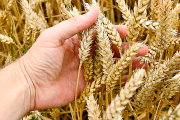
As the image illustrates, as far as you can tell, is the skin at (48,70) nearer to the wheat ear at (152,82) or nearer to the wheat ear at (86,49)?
the wheat ear at (86,49)

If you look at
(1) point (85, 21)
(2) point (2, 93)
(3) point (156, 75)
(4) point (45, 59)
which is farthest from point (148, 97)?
(2) point (2, 93)

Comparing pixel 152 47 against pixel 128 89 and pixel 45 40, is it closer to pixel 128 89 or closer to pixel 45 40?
pixel 128 89

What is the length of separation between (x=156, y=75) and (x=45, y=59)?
629mm

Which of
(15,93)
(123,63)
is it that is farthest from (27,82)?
(123,63)

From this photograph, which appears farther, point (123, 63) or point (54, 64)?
point (54, 64)

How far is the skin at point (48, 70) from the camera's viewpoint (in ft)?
2.95

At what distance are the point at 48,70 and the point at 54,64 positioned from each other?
0.05 meters

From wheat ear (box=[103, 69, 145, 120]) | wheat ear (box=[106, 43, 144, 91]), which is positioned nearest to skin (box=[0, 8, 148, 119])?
wheat ear (box=[106, 43, 144, 91])

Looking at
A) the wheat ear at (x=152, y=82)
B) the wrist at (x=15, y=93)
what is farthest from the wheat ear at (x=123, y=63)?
the wrist at (x=15, y=93)

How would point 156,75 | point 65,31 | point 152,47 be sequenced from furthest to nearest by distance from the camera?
1. point 65,31
2. point 152,47
3. point 156,75

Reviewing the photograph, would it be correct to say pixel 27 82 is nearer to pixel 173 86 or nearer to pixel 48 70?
pixel 48 70

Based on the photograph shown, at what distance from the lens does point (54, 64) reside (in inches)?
39.6

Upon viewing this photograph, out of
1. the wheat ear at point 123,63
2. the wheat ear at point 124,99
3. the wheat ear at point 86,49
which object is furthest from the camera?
the wheat ear at point 86,49

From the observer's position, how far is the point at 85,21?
81 cm
